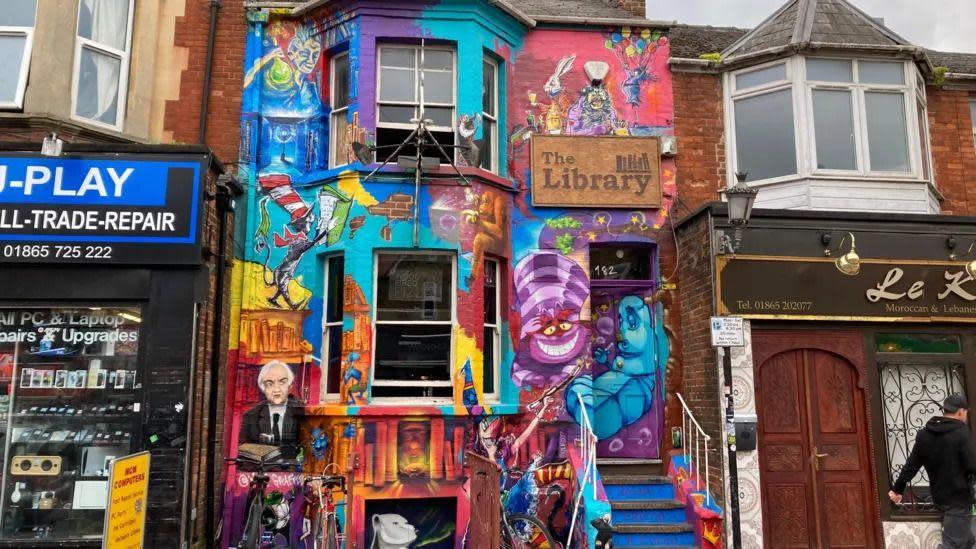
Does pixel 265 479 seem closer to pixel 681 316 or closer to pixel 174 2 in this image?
pixel 681 316

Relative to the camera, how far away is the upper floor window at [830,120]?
32.8 ft

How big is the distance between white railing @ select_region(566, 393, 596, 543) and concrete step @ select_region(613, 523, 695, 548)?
0.61 metres

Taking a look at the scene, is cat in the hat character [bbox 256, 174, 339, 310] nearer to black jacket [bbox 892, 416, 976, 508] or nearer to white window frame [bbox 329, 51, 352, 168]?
white window frame [bbox 329, 51, 352, 168]

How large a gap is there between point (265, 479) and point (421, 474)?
1.80 metres

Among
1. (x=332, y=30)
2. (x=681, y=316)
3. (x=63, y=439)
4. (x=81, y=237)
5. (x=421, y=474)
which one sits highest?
(x=332, y=30)

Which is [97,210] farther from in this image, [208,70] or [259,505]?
[259,505]

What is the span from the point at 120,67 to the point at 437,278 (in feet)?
16.4

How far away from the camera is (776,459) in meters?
8.67

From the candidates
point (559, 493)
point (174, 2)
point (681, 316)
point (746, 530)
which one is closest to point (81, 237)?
point (174, 2)

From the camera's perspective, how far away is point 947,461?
668cm

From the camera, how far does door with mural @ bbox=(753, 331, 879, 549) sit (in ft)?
28.1

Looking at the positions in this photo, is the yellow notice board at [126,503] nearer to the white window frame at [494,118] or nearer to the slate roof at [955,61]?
the white window frame at [494,118]

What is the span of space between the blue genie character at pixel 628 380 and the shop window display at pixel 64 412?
5.76m

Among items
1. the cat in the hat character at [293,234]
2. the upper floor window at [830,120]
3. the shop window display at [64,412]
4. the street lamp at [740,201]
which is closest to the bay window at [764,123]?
the upper floor window at [830,120]
